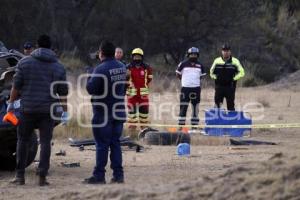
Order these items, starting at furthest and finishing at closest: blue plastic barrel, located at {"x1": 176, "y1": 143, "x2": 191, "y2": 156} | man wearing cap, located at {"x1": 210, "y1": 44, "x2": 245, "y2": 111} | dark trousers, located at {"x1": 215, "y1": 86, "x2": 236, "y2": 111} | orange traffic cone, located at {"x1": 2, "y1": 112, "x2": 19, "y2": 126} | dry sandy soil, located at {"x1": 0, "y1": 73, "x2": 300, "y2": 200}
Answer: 1. dark trousers, located at {"x1": 215, "y1": 86, "x2": 236, "y2": 111}
2. man wearing cap, located at {"x1": 210, "y1": 44, "x2": 245, "y2": 111}
3. blue plastic barrel, located at {"x1": 176, "y1": 143, "x2": 191, "y2": 156}
4. orange traffic cone, located at {"x1": 2, "y1": 112, "x2": 19, "y2": 126}
5. dry sandy soil, located at {"x1": 0, "y1": 73, "x2": 300, "y2": 200}

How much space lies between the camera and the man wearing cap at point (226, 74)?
17188mm

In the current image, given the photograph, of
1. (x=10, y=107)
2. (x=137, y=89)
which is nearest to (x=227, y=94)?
(x=137, y=89)

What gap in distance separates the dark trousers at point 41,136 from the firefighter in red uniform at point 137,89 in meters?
6.60

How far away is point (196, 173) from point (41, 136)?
217 centimetres

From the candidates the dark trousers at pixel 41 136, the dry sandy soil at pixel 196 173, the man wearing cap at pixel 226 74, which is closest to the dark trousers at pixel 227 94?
the man wearing cap at pixel 226 74

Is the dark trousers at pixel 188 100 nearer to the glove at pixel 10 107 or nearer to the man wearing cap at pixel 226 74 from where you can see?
the man wearing cap at pixel 226 74

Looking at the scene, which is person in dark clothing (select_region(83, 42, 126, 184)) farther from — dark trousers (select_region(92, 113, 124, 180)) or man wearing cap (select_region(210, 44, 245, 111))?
man wearing cap (select_region(210, 44, 245, 111))

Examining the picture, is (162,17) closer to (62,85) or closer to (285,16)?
(285,16)

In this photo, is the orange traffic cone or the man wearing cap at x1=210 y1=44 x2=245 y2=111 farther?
the man wearing cap at x1=210 y1=44 x2=245 y2=111

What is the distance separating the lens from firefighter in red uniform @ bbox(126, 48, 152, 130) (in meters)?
16.9

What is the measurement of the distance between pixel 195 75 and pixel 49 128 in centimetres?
734


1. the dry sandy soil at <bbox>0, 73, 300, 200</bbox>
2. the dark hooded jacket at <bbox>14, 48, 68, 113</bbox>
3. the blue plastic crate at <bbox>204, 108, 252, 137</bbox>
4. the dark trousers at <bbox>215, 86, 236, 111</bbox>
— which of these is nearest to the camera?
the dry sandy soil at <bbox>0, 73, 300, 200</bbox>

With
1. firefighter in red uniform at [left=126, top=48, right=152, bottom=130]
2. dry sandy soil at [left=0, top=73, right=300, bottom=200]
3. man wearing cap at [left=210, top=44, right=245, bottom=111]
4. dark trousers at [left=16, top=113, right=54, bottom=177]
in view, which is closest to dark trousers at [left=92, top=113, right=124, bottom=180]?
dry sandy soil at [left=0, top=73, right=300, bottom=200]

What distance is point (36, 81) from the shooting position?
10.1 meters
